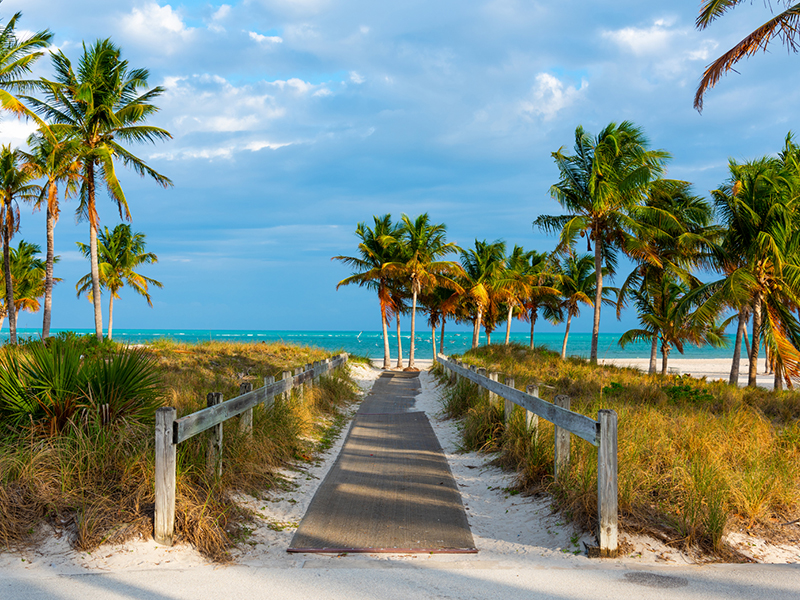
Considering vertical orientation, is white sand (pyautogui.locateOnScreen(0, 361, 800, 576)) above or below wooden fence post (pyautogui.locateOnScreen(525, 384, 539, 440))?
below

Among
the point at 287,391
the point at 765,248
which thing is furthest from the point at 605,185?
the point at 287,391

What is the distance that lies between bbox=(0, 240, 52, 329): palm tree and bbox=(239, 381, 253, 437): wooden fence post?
40.1 m

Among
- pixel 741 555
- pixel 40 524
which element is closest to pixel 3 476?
pixel 40 524

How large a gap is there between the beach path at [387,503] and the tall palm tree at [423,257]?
2366 centimetres

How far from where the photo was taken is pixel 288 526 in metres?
5.15

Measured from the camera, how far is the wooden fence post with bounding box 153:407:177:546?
4398 mm

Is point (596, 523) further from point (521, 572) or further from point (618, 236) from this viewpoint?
point (618, 236)

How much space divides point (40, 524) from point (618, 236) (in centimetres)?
2562

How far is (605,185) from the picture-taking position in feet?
78.4

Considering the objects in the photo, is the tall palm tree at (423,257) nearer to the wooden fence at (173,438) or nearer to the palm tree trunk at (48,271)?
the palm tree trunk at (48,271)

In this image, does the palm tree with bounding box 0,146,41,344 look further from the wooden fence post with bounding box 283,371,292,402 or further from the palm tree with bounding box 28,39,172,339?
the wooden fence post with bounding box 283,371,292,402

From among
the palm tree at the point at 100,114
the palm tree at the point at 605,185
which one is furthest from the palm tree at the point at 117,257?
the palm tree at the point at 605,185

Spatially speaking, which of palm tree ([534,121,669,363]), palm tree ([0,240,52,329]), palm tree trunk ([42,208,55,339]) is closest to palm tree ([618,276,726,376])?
palm tree ([534,121,669,363])

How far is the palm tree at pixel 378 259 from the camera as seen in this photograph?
110 feet
